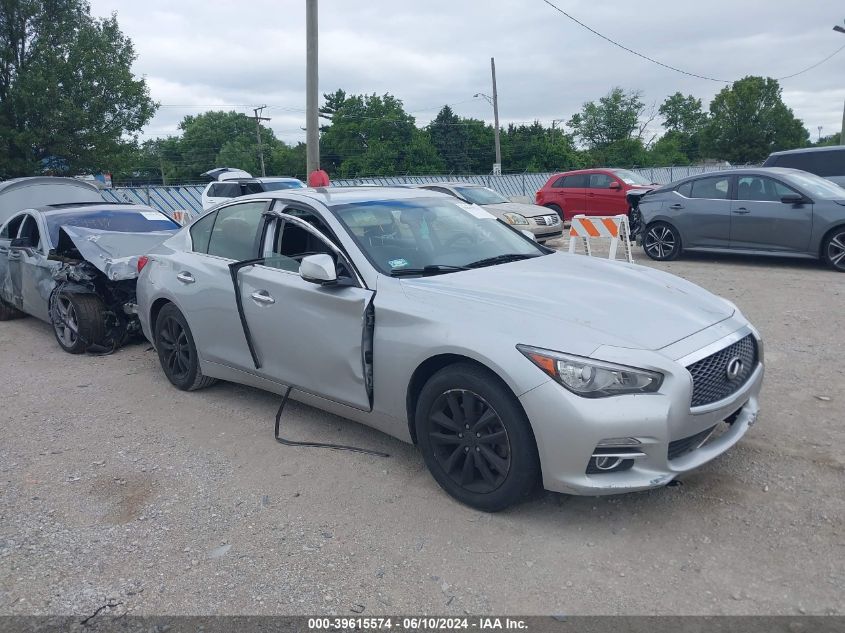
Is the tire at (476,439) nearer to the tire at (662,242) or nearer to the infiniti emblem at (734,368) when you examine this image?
the infiniti emblem at (734,368)

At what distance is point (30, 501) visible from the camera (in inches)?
154

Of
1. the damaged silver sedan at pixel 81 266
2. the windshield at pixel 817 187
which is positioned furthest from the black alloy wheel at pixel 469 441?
the windshield at pixel 817 187

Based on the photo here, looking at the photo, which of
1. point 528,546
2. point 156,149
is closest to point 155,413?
point 528,546

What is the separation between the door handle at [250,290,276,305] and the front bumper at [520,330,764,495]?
6.75 ft

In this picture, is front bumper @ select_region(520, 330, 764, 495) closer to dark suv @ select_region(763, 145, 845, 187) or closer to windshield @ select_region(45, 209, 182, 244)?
windshield @ select_region(45, 209, 182, 244)

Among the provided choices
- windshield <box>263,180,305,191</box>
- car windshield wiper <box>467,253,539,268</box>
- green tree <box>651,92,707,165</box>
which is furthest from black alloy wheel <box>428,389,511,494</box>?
green tree <box>651,92,707,165</box>

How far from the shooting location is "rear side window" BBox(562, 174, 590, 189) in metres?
17.7

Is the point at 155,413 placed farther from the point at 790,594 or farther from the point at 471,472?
the point at 790,594

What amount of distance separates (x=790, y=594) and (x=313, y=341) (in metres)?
2.78

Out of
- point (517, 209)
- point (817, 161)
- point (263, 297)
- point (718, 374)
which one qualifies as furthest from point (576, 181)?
point (718, 374)

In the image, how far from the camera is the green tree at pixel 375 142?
200ft

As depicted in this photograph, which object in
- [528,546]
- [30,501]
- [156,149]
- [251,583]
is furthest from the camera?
[156,149]

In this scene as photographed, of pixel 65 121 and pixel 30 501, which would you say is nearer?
pixel 30 501

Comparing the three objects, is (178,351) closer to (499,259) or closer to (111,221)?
(499,259)
